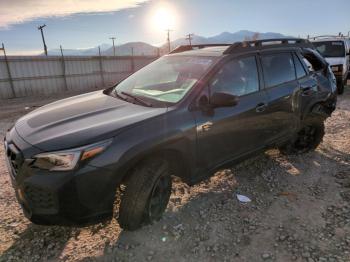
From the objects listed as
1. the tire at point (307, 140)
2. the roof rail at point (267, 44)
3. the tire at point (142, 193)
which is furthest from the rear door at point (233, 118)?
the tire at point (307, 140)

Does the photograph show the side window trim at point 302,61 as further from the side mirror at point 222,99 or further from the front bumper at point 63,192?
the front bumper at point 63,192

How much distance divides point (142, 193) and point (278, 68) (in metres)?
2.64

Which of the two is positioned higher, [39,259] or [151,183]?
[151,183]

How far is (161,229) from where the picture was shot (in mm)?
3131

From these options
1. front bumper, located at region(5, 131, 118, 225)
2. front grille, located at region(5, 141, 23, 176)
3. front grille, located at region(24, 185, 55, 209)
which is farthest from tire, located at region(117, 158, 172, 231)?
front grille, located at region(5, 141, 23, 176)

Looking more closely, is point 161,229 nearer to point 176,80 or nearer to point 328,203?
point 176,80

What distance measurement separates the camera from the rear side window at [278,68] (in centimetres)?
391

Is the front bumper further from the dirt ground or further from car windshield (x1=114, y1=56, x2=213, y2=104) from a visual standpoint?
car windshield (x1=114, y1=56, x2=213, y2=104)

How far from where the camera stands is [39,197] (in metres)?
2.40

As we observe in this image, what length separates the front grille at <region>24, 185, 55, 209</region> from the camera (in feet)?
7.73

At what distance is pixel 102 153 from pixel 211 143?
125 cm

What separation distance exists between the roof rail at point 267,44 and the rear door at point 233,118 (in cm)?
14

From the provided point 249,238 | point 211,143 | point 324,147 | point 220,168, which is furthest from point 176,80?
point 324,147

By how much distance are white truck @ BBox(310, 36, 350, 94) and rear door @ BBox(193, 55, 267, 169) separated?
9.48 metres
